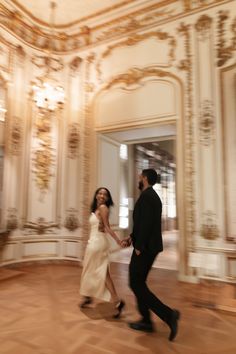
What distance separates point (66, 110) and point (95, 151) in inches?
43.7

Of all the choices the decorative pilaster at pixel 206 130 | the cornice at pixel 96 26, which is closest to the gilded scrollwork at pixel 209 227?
the decorative pilaster at pixel 206 130

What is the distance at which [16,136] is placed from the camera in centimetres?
517

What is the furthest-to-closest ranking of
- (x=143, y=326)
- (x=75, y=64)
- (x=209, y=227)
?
(x=75, y=64)
(x=209, y=227)
(x=143, y=326)

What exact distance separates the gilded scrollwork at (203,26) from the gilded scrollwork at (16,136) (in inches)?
137

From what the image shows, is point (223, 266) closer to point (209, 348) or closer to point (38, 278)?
point (209, 348)

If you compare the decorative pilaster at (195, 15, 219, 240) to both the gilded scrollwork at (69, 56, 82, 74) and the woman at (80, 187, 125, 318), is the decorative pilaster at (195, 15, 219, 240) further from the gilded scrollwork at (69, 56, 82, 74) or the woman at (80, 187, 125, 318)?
the gilded scrollwork at (69, 56, 82, 74)

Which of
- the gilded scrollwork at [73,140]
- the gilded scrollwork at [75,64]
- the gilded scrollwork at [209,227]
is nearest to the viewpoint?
the gilded scrollwork at [209,227]

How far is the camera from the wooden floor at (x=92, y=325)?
2242 mm

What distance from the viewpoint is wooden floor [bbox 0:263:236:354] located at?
224 cm

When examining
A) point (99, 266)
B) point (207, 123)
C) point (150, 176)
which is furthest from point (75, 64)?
point (99, 266)

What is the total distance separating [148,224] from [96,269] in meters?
0.96

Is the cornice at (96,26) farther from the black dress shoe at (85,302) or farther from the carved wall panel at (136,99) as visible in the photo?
the black dress shoe at (85,302)

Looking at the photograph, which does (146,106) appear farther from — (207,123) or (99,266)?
(99,266)

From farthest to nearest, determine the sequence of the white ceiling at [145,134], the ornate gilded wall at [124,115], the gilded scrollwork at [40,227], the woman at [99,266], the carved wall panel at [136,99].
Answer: the gilded scrollwork at [40,227] → the white ceiling at [145,134] → the carved wall panel at [136,99] → the ornate gilded wall at [124,115] → the woman at [99,266]
